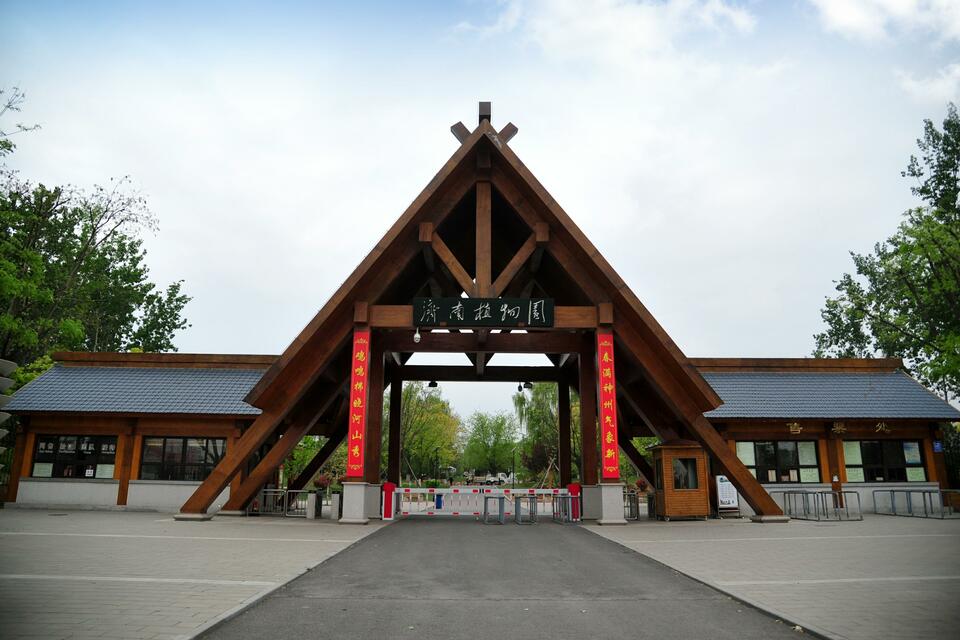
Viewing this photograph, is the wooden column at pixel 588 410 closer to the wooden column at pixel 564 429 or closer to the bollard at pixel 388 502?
the wooden column at pixel 564 429

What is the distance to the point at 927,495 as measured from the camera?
20812mm

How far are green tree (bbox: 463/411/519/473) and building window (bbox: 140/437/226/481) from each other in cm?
4103

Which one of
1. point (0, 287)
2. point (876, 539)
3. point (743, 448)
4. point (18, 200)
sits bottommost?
point (876, 539)

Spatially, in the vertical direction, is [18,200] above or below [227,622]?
above

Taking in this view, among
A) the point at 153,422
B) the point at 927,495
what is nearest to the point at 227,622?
the point at 153,422

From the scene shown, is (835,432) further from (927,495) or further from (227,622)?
(227,622)

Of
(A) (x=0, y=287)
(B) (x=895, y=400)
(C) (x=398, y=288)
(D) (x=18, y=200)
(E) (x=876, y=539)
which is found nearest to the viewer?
(E) (x=876, y=539)

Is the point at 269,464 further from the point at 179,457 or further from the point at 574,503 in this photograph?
the point at 574,503

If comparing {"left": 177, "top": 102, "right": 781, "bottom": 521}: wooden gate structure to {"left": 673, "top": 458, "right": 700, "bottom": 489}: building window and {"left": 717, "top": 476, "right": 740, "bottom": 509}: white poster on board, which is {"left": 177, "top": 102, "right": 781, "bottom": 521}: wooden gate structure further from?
{"left": 717, "top": 476, "right": 740, "bottom": 509}: white poster on board

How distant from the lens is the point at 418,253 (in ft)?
59.6

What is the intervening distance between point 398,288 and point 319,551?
1112 centimetres

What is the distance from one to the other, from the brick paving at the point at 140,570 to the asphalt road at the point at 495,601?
47 centimetres

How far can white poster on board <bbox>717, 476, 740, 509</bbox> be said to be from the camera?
65.6 feet

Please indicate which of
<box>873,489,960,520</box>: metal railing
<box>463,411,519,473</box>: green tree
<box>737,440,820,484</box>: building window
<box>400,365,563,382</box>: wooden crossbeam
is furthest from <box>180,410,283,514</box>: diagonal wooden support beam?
<box>463,411,519,473</box>: green tree
